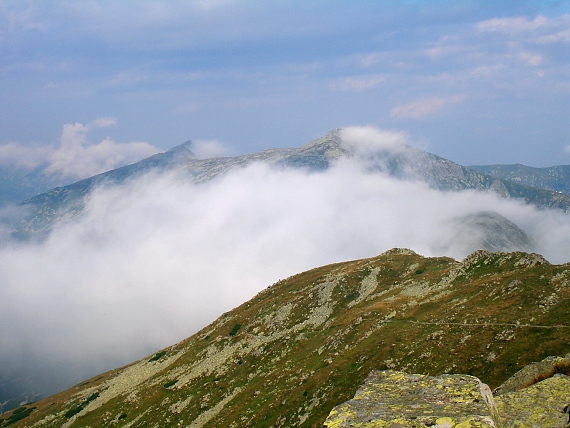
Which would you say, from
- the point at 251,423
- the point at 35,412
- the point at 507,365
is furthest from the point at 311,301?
the point at 35,412

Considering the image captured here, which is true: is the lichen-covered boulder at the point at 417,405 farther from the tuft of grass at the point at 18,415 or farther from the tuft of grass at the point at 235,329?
the tuft of grass at the point at 18,415

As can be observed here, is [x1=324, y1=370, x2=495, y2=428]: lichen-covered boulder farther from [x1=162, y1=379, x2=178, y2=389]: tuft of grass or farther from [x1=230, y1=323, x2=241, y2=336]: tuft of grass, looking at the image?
[x1=230, y1=323, x2=241, y2=336]: tuft of grass

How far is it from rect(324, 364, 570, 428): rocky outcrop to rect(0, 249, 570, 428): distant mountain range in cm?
9

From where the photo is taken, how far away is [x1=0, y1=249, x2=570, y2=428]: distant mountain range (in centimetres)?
3859

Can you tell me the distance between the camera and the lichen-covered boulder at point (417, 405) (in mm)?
10688

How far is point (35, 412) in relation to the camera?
104938 millimetres

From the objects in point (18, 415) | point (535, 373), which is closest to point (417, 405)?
point (535, 373)

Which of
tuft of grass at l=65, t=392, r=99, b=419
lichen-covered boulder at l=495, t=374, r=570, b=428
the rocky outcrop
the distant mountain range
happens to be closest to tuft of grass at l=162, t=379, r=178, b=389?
the distant mountain range

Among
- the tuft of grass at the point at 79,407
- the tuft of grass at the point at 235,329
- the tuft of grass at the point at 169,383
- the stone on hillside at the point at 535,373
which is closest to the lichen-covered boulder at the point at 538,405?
the stone on hillside at the point at 535,373

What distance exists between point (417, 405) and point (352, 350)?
48.0 metres

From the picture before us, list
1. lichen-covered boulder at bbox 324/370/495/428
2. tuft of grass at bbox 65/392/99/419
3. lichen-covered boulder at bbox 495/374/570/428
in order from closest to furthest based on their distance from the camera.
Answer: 1. lichen-covered boulder at bbox 324/370/495/428
2. lichen-covered boulder at bbox 495/374/570/428
3. tuft of grass at bbox 65/392/99/419

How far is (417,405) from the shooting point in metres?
12.2

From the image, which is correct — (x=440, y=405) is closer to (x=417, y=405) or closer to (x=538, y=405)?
(x=417, y=405)

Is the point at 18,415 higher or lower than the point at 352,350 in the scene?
lower
